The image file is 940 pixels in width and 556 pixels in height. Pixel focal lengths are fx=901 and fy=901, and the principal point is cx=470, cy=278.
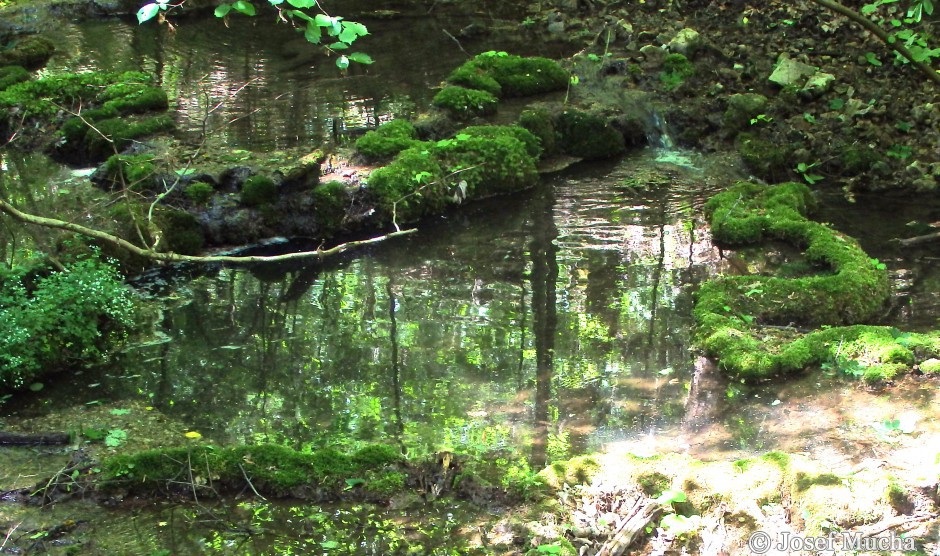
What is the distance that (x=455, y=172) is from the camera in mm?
11930

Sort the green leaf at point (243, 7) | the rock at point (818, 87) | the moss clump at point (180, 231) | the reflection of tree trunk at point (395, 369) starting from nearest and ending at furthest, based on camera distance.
Result: the green leaf at point (243, 7)
the reflection of tree trunk at point (395, 369)
the moss clump at point (180, 231)
the rock at point (818, 87)

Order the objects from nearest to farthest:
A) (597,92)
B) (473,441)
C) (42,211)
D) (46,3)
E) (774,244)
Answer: (473,441)
(774,244)
(42,211)
(597,92)
(46,3)

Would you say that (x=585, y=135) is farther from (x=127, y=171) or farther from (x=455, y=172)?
(x=127, y=171)

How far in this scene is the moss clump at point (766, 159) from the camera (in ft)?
42.0

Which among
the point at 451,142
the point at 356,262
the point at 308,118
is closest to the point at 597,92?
the point at 451,142

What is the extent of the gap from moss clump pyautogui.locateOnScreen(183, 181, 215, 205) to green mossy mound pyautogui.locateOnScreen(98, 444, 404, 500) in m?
5.05

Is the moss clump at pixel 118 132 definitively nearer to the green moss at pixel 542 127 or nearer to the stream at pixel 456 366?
the stream at pixel 456 366

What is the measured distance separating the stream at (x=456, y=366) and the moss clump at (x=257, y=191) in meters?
1.01

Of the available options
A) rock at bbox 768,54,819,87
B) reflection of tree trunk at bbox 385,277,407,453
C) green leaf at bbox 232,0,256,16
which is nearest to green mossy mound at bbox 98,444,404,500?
reflection of tree trunk at bbox 385,277,407,453

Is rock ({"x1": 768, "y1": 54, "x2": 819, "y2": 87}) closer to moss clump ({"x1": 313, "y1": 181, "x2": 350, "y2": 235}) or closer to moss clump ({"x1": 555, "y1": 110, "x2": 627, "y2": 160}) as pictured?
moss clump ({"x1": 555, "y1": 110, "x2": 627, "y2": 160})

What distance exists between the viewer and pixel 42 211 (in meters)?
11.2

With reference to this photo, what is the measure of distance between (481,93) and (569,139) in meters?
1.52

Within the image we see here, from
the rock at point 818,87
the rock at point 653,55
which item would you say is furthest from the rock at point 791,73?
the rock at point 653,55

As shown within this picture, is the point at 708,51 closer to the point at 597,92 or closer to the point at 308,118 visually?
the point at 597,92
